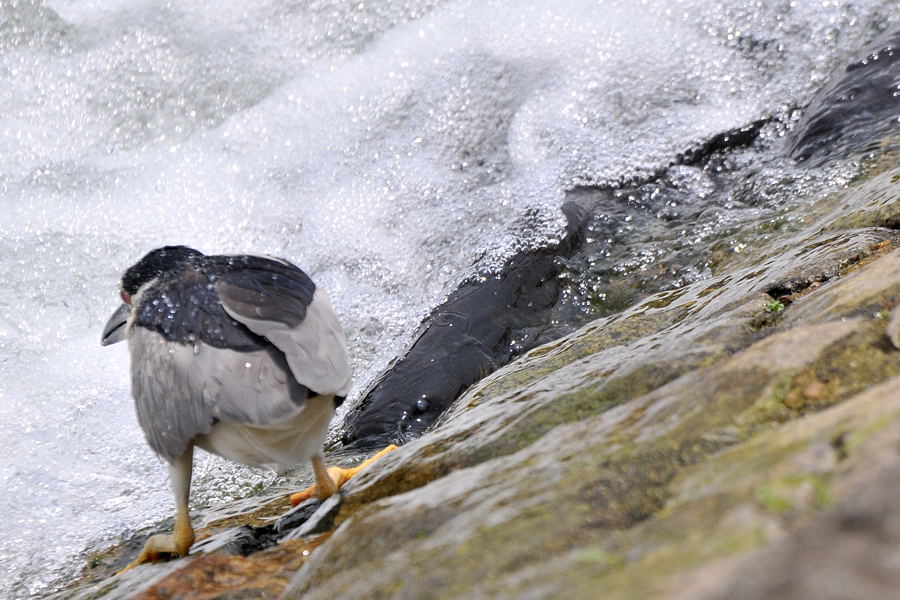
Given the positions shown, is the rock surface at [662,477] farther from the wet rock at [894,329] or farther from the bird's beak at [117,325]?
the bird's beak at [117,325]

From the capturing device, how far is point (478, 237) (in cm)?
631

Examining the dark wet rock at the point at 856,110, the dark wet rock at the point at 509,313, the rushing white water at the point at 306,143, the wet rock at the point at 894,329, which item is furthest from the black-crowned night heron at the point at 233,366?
the dark wet rock at the point at 856,110

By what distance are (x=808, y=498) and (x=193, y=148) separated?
7819mm

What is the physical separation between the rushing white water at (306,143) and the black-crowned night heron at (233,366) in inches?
51.9

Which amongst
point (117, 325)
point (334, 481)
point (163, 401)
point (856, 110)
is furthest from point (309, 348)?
point (856, 110)

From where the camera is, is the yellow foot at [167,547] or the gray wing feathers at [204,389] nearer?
the gray wing feathers at [204,389]

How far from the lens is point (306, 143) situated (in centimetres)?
809

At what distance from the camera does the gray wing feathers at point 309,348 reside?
327 centimetres

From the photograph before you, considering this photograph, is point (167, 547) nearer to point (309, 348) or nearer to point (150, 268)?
point (309, 348)

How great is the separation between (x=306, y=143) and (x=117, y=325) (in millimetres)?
4146

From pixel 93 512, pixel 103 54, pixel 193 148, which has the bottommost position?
pixel 93 512

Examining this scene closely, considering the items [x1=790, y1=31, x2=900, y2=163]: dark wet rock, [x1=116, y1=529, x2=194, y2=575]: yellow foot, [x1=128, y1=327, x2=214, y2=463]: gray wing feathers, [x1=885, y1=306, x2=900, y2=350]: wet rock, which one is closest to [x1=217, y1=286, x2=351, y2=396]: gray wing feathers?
[x1=128, y1=327, x2=214, y2=463]: gray wing feathers

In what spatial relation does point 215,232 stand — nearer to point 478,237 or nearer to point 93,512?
point 478,237

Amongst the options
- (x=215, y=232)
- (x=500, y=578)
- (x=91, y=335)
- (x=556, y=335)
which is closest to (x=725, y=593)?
(x=500, y=578)
